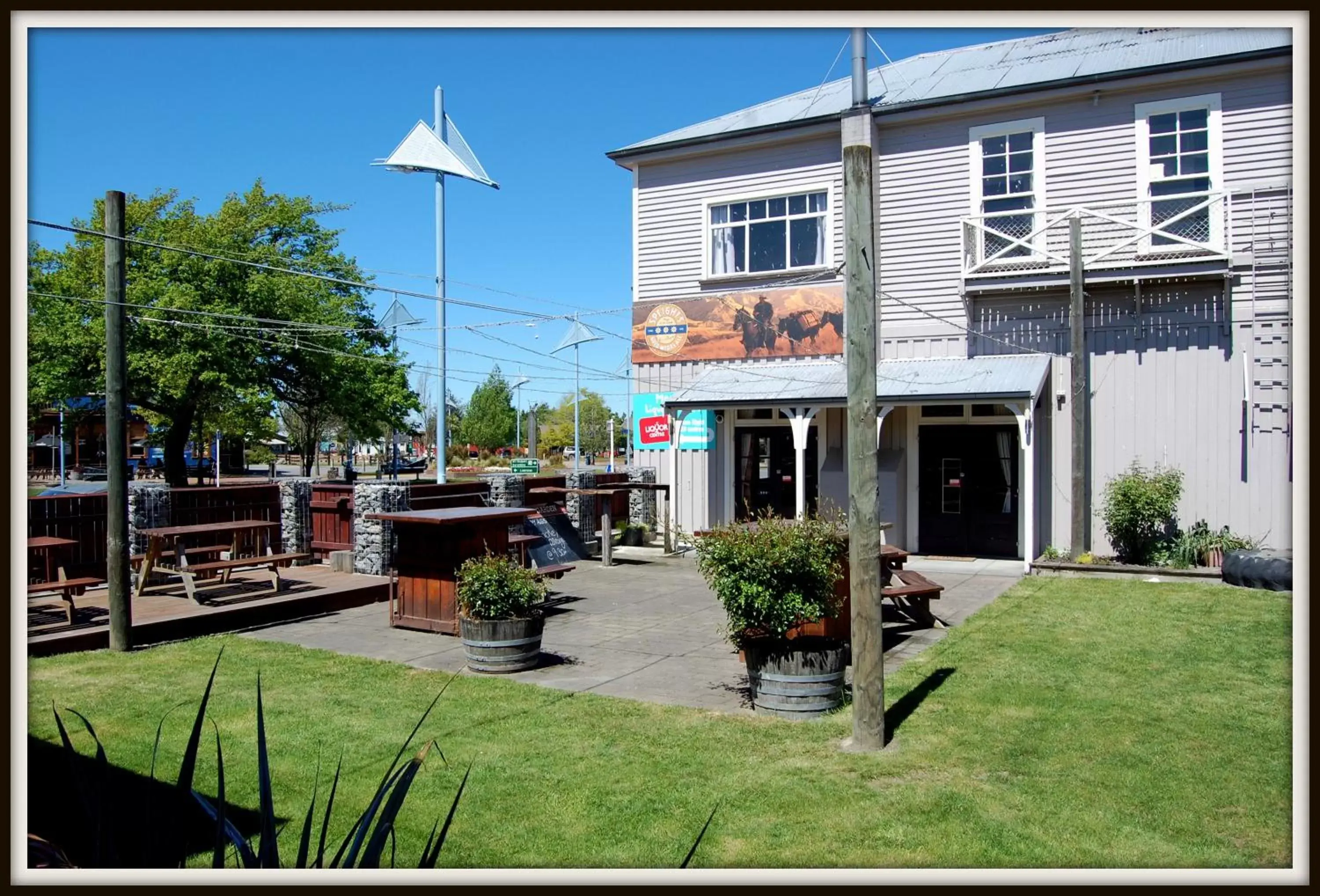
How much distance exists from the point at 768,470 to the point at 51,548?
12087mm

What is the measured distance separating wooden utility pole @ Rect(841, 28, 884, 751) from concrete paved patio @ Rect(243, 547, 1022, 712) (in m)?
1.35

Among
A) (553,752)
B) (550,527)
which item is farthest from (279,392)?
(553,752)

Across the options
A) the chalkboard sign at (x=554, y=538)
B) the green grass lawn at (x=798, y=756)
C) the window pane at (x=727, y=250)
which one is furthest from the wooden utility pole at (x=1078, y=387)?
the chalkboard sign at (x=554, y=538)

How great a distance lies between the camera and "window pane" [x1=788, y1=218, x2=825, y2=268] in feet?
60.4

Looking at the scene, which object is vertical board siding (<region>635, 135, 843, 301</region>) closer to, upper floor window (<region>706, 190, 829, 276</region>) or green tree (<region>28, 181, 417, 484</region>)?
upper floor window (<region>706, 190, 829, 276</region>)

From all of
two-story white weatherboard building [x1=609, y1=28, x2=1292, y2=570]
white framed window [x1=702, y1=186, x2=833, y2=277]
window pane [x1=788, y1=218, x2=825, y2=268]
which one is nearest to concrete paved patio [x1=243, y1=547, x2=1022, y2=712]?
two-story white weatherboard building [x1=609, y1=28, x2=1292, y2=570]

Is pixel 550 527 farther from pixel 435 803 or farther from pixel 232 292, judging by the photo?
pixel 232 292

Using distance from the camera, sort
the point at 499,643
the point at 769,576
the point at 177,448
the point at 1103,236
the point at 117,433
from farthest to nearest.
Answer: the point at 177,448 < the point at 1103,236 < the point at 117,433 < the point at 499,643 < the point at 769,576

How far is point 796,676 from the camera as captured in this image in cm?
734

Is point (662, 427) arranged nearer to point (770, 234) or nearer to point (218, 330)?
point (770, 234)

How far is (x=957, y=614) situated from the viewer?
1168 centimetres

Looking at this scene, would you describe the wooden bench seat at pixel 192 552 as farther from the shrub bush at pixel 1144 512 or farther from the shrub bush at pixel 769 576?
the shrub bush at pixel 1144 512

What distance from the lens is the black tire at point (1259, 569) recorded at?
1248 cm

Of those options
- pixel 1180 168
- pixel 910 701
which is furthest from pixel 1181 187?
pixel 910 701
